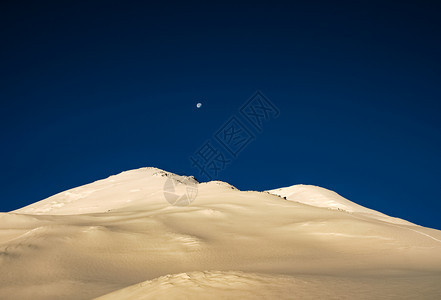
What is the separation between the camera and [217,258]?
7258mm

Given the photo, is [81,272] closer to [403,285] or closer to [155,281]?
[155,281]

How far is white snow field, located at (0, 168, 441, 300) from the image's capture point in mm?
3508

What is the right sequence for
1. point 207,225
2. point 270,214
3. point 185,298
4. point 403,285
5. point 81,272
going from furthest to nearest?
point 270,214 → point 207,225 → point 81,272 → point 403,285 → point 185,298

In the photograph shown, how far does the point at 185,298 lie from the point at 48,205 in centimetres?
2899

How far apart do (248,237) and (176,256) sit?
8.59 ft

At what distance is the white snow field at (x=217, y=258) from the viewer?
3.51 metres

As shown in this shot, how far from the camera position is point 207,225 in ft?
34.5

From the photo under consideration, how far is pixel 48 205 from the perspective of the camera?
88.8 feet

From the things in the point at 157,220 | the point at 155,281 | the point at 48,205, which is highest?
the point at 48,205

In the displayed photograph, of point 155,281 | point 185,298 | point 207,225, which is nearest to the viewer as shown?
point 185,298

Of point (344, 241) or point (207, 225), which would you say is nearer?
point (344, 241)

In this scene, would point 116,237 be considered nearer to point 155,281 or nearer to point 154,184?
point 155,281

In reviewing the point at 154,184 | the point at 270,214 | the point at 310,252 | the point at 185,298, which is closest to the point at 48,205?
the point at 154,184

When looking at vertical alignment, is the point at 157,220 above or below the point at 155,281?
above
